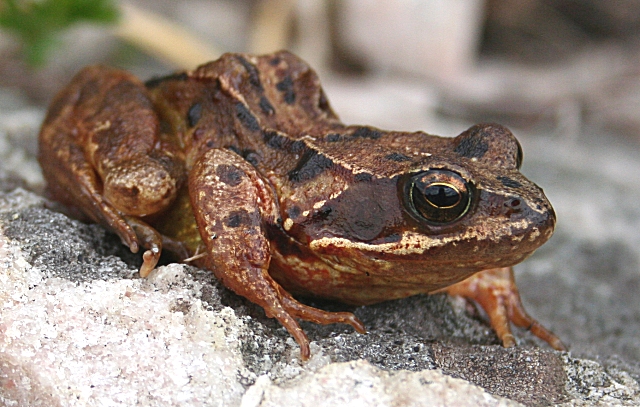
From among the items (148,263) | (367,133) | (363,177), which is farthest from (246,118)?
(148,263)

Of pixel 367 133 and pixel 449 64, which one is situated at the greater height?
pixel 449 64

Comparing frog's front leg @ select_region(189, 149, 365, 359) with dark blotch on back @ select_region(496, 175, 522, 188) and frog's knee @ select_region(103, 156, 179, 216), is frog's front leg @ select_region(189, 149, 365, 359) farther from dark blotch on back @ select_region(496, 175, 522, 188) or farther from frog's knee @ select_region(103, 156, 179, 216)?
dark blotch on back @ select_region(496, 175, 522, 188)

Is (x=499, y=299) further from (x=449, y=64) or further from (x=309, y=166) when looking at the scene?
(x=449, y=64)

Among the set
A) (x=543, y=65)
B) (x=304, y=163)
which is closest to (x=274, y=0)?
(x=543, y=65)

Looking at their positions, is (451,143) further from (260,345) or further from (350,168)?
(260,345)

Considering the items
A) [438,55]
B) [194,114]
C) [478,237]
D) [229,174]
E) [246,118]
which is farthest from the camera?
[438,55]

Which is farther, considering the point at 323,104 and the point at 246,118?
the point at 323,104
